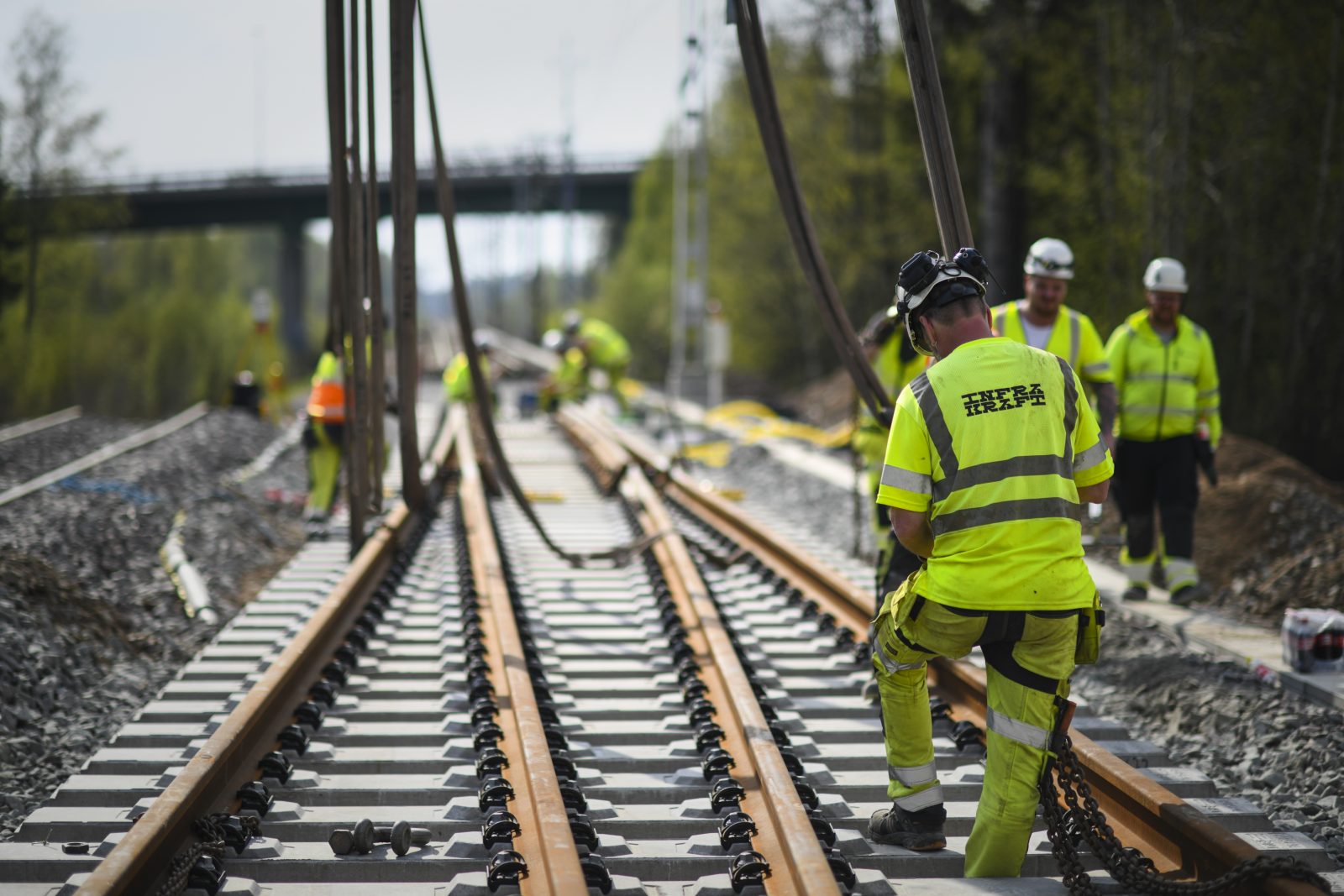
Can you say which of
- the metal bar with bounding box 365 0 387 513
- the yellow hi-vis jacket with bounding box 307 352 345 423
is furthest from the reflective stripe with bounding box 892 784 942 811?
the yellow hi-vis jacket with bounding box 307 352 345 423

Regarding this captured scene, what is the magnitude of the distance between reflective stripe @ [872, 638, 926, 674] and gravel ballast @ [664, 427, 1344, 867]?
1.50 m

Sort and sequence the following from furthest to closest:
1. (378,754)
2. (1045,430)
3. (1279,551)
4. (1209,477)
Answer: (1279,551)
(1209,477)
(378,754)
(1045,430)

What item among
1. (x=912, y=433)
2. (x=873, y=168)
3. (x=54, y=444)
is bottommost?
(x=54, y=444)

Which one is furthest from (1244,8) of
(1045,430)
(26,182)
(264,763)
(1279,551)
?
(26,182)

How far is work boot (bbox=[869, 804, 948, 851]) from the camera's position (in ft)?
13.4

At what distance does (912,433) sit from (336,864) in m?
2.16

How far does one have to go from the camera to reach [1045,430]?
12.3ft

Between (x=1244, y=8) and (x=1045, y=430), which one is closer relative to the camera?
(x=1045, y=430)

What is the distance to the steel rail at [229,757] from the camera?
141 inches

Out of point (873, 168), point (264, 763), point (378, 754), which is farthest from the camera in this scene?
point (873, 168)

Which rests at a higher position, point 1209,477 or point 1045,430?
point 1045,430

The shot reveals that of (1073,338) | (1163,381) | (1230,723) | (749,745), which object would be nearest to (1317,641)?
(1230,723)

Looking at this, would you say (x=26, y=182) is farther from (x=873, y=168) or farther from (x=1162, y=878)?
(x=1162, y=878)

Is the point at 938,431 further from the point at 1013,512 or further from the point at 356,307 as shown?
the point at 356,307
